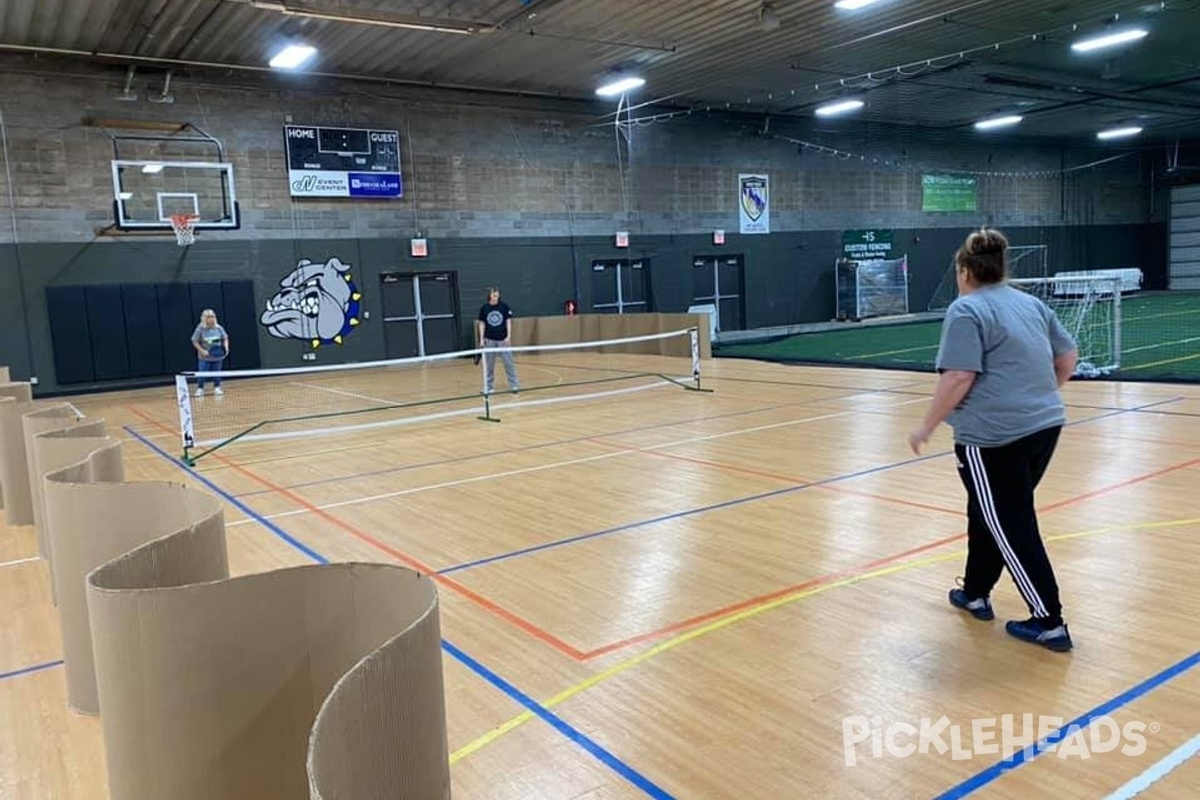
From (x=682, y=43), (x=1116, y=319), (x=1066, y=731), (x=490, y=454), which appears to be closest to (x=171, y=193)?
(x=682, y=43)

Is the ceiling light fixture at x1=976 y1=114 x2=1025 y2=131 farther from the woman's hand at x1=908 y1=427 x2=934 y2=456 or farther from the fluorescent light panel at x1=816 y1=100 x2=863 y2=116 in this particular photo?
the woman's hand at x1=908 y1=427 x2=934 y2=456

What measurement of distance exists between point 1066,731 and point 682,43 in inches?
694

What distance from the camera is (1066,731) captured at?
3.26 metres

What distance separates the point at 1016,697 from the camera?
11.6ft

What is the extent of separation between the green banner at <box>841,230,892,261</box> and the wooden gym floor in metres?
20.0

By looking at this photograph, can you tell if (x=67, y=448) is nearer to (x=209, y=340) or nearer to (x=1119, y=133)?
(x=209, y=340)

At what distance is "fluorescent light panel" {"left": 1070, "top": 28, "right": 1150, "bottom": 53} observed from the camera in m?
18.9

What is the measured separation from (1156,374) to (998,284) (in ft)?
37.3

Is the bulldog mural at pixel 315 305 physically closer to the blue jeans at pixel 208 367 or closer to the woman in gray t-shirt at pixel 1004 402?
the blue jeans at pixel 208 367

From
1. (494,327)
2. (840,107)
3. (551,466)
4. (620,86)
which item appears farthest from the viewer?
(840,107)

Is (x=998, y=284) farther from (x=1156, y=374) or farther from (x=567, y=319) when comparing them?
(x=567, y=319)

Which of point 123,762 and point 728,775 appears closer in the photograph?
point 123,762

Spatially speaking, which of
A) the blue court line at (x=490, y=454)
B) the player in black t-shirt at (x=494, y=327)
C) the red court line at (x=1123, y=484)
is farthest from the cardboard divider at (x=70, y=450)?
the player in black t-shirt at (x=494, y=327)

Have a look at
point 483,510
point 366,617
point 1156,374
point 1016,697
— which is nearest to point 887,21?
point 1156,374
